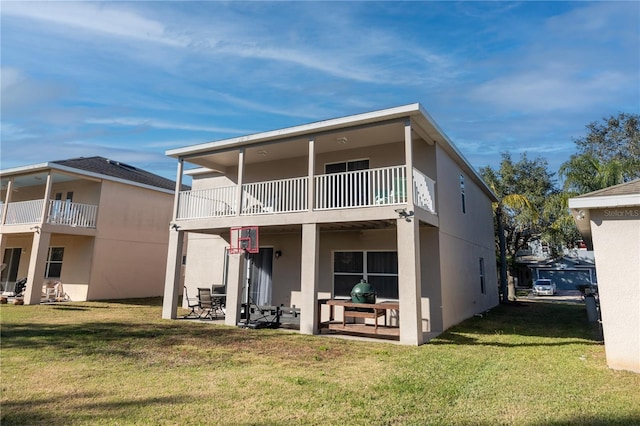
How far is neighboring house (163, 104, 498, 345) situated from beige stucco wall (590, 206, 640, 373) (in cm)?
332

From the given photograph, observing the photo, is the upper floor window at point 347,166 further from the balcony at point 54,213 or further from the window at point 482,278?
the balcony at point 54,213

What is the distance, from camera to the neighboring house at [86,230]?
618 inches

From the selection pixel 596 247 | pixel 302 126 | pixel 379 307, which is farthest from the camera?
pixel 302 126

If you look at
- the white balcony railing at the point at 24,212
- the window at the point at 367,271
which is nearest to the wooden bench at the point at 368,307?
the window at the point at 367,271

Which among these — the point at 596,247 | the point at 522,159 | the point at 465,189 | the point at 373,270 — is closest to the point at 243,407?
the point at 596,247

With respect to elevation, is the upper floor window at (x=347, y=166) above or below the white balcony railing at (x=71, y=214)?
above

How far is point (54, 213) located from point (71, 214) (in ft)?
2.10

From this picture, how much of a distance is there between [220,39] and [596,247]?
1044 centimetres

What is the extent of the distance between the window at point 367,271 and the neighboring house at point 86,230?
12367 millimetres

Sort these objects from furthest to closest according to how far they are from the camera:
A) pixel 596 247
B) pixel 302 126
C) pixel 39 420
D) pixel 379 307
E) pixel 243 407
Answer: pixel 302 126 < pixel 379 307 < pixel 596 247 < pixel 243 407 < pixel 39 420

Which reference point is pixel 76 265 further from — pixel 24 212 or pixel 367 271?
pixel 367 271

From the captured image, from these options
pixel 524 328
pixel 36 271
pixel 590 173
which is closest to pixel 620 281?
pixel 524 328

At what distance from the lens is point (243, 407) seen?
4152 millimetres

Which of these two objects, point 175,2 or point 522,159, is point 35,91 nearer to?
point 175,2
